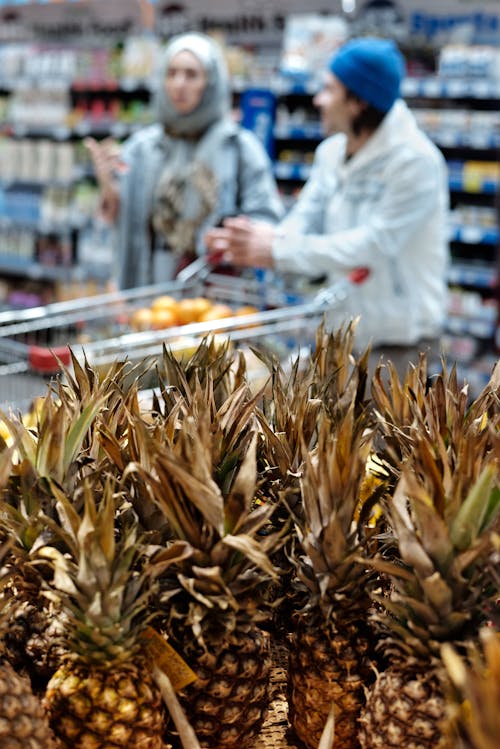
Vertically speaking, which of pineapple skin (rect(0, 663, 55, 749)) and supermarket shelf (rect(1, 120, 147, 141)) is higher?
supermarket shelf (rect(1, 120, 147, 141))

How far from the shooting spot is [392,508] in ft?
3.44

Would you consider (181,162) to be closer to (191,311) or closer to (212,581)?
(191,311)

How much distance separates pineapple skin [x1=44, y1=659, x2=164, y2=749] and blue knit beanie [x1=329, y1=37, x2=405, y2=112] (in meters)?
2.40

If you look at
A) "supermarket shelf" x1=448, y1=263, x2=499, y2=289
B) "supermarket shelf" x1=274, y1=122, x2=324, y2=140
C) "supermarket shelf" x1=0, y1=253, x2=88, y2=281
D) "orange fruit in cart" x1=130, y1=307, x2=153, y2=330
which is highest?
"supermarket shelf" x1=274, y1=122, x2=324, y2=140

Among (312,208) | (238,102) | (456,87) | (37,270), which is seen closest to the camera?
(312,208)

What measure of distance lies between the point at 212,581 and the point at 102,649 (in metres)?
0.14

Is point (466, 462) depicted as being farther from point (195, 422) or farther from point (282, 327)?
point (282, 327)

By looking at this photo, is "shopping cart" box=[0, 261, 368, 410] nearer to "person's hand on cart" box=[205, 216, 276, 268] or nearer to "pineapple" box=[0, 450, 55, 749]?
"person's hand on cart" box=[205, 216, 276, 268]

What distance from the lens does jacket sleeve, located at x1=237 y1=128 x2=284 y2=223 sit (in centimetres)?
372

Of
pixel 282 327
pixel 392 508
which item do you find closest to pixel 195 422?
pixel 392 508

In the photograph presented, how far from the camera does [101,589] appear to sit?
1.04 m

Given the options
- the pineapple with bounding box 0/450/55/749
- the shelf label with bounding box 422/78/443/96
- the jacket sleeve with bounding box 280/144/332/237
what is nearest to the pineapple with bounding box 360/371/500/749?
the pineapple with bounding box 0/450/55/749

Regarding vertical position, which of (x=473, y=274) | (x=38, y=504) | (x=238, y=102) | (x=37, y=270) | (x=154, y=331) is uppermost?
(x=238, y=102)

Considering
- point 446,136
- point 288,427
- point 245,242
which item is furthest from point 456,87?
point 288,427
